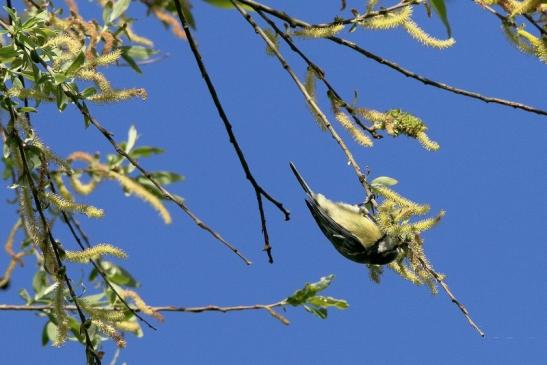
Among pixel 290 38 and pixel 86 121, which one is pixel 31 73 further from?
pixel 290 38

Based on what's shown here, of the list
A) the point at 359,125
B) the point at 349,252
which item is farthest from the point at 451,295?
the point at 359,125

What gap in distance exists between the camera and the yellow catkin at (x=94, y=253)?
6.41 ft

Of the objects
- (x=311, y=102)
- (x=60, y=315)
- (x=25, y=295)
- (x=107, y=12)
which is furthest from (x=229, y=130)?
(x=25, y=295)

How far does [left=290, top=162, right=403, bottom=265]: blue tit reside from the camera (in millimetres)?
1878

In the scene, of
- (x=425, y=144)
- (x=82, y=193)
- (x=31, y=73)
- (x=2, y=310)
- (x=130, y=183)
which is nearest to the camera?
(x=425, y=144)

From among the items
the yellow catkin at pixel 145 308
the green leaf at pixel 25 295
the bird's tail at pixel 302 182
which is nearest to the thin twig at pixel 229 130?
the bird's tail at pixel 302 182

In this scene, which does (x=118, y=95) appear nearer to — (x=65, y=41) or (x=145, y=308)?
(x=65, y=41)

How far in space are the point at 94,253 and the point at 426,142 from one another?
25.0 inches

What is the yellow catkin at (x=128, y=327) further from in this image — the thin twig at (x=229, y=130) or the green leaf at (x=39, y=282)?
the thin twig at (x=229, y=130)

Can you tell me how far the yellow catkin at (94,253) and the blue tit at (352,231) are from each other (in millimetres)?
353

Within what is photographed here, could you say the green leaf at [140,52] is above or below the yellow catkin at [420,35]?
above

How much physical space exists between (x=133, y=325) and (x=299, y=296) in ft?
1.83

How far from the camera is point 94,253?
1979mm

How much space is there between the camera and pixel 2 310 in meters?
2.48
